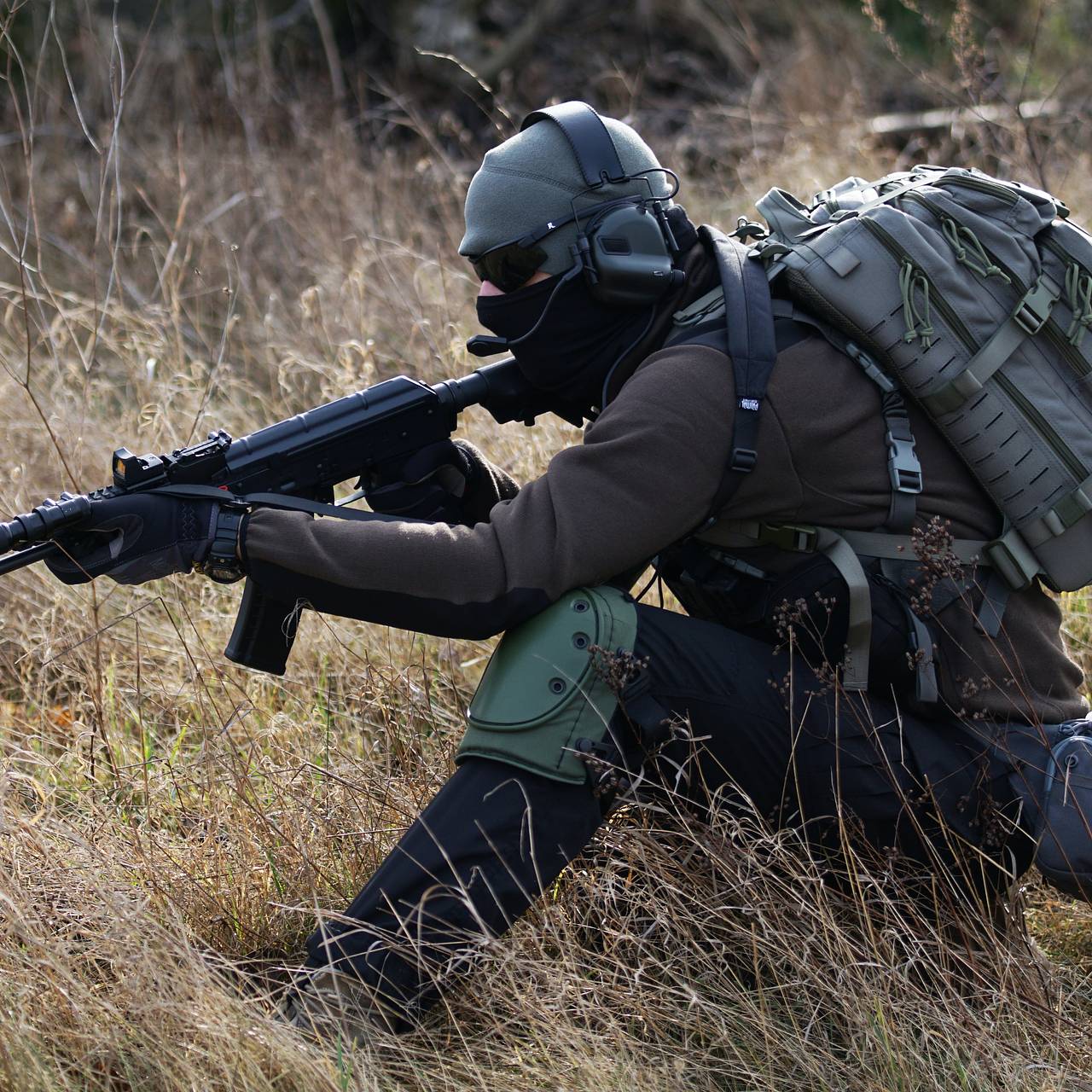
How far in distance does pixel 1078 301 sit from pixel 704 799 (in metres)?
1.17

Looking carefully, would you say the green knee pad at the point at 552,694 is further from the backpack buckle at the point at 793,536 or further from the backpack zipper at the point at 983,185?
the backpack zipper at the point at 983,185

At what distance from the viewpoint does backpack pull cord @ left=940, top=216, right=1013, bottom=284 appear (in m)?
2.37

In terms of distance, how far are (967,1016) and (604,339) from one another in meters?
1.41

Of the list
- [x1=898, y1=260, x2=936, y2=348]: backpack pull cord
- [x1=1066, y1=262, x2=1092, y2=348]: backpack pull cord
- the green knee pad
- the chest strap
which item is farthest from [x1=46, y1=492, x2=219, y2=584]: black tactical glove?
[x1=1066, y1=262, x2=1092, y2=348]: backpack pull cord

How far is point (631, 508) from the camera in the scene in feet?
7.45

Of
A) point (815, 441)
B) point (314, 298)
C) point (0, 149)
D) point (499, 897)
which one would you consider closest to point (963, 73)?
point (314, 298)

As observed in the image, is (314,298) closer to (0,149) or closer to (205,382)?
(205,382)

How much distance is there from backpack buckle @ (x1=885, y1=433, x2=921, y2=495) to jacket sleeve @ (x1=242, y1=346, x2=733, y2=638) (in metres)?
0.32

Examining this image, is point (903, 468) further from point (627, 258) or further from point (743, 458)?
point (627, 258)

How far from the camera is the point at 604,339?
257cm

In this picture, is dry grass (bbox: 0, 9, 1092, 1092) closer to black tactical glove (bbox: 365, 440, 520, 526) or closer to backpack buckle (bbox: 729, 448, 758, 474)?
black tactical glove (bbox: 365, 440, 520, 526)

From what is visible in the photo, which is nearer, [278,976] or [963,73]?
[278,976]

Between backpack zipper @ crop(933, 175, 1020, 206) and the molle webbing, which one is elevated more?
backpack zipper @ crop(933, 175, 1020, 206)

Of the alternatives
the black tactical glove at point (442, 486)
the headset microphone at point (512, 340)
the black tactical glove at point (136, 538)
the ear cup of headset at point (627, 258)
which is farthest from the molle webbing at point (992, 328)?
the black tactical glove at point (136, 538)
